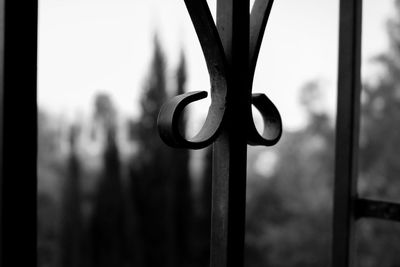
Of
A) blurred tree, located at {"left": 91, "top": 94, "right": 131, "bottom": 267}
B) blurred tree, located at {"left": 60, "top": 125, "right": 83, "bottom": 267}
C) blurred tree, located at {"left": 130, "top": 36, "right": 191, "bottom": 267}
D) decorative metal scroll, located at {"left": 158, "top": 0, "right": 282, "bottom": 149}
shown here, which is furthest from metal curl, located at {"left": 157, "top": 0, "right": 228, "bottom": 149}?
blurred tree, located at {"left": 60, "top": 125, "right": 83, "bottom": 267}

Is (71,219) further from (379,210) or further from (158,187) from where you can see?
(379,210)

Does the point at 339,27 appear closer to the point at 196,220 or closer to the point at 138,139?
the point at 196,220

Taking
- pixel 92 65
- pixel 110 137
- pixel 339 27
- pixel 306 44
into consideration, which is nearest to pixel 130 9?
pixel 92 65

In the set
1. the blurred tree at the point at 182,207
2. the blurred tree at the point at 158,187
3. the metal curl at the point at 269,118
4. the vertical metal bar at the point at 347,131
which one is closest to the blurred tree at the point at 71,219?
the blurred tree at the point at 158,187

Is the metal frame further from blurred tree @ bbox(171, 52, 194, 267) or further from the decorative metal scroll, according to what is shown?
blurred tree @ bbox(171, 52, 194, 267)

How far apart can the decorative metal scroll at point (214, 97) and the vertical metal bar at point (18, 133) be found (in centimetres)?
15

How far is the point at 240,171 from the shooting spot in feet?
1.83

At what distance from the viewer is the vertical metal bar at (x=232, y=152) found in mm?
546

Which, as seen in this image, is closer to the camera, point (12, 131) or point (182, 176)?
point (12, 131)

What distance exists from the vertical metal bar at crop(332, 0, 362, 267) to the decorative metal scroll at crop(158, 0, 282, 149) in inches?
15.0

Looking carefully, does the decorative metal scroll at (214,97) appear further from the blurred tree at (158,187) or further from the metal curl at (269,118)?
the blurred tree at (158,187)

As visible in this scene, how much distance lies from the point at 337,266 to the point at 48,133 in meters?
13.5

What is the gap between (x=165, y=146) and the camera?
11688 millimetres

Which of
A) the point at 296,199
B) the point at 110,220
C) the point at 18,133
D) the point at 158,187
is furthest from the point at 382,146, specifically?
the point at 18,133
